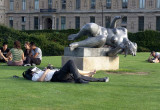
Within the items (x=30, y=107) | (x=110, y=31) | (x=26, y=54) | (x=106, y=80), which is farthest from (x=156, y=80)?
(x=26, y=54)

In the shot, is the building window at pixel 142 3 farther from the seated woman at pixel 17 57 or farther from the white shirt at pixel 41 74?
the white shirt at pixel 41 74

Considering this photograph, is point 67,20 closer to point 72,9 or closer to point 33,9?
point 72,9

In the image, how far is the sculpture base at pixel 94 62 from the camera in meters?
14.9

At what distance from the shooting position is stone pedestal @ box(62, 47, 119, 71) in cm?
1495

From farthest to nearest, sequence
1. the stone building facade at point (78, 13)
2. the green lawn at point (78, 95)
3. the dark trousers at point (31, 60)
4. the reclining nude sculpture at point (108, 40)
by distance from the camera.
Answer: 1. the stone building facade at point (78, 13)
2. the dark trousers at point (31, 60)
3. the reclining nude sculpture at point (108, 40)
4. the green lawn at point (78, 95)

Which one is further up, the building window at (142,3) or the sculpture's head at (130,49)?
the building window at (142,3)

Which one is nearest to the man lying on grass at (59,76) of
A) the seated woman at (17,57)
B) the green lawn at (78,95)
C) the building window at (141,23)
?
the green lawn at (78,95)

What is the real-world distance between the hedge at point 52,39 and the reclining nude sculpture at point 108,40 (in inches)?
581

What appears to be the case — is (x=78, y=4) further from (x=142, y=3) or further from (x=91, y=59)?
(x=91, y=59)

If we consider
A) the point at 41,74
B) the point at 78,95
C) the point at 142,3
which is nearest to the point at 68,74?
the point at 41,74

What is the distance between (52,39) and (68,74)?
25.5 m

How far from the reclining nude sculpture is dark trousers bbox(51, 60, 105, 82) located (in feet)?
13.3

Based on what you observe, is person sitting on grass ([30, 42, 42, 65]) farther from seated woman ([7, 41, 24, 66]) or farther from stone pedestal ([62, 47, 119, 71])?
stone pedestal ([62, 47, 119, 71])

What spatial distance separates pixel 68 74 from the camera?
434 inches
